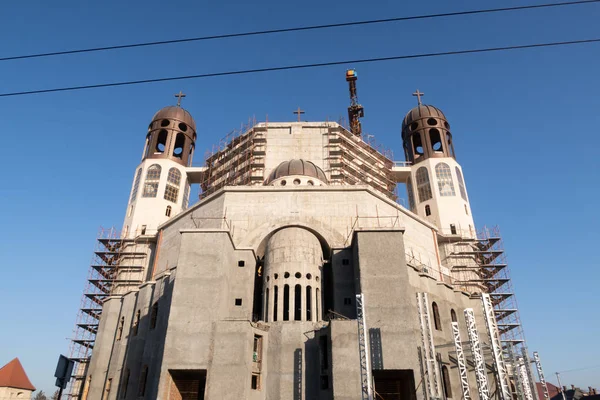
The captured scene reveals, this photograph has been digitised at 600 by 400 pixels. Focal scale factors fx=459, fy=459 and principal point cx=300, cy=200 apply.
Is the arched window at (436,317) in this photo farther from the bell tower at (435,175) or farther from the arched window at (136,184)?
the arched window at (136,184)

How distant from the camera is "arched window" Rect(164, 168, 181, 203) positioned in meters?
50.0

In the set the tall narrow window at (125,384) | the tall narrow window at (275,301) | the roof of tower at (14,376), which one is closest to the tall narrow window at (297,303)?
the tall narrow window at (275,301)

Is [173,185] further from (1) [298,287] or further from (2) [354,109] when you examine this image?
(2) [354,109]

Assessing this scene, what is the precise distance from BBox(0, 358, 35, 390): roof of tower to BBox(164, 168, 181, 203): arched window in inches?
980

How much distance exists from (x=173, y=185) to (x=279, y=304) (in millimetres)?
24950

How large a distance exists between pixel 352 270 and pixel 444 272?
13087 millimetres

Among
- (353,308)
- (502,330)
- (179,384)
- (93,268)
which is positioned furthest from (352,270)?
(93,268)

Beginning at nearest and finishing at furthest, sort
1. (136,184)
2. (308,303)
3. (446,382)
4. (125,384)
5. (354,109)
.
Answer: (446,382) → (308,303) → (125,384) → (136,184) → (354,109)

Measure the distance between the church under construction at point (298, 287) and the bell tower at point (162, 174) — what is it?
21cm

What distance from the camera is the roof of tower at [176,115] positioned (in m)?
55.4

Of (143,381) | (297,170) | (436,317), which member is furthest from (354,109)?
(143,381)

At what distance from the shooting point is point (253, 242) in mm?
35312

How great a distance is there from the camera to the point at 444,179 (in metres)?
51.1

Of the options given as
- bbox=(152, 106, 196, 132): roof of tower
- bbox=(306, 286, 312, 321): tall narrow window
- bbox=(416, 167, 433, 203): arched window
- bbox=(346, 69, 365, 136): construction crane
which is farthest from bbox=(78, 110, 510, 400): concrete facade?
bbox=(346, 69, 365, 136): construction crane
